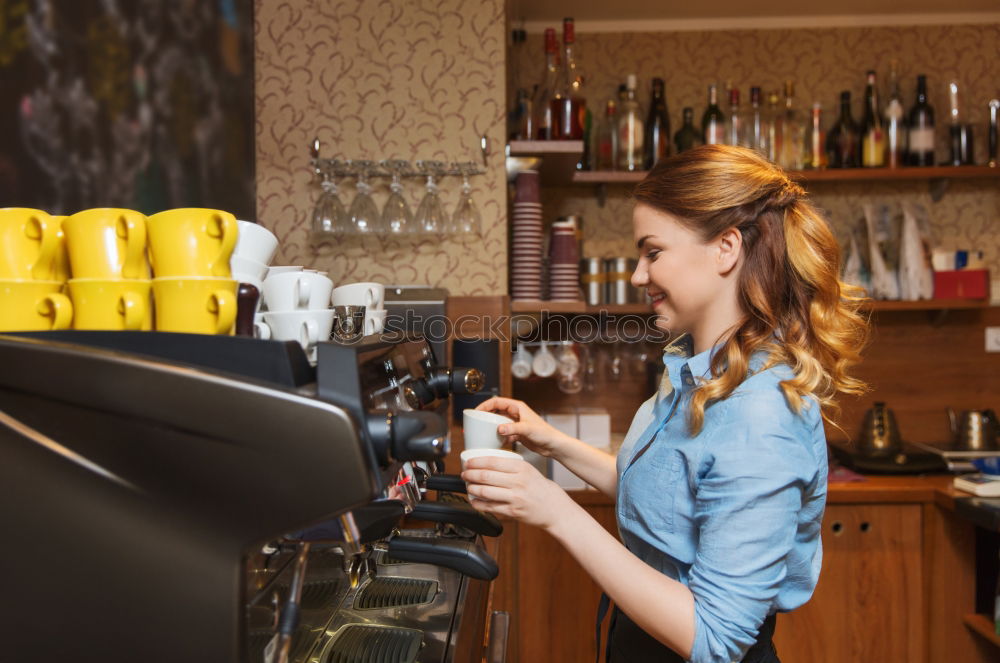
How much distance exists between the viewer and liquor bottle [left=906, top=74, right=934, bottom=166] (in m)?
2.71

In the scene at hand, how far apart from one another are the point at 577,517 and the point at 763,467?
26 centimetres

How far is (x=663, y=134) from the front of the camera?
2795 millimetres

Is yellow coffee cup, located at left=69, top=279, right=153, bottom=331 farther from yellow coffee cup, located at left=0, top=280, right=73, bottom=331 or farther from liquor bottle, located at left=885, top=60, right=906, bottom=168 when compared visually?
liquor bottle, located at left=885, top=60, right=906, bottom=168

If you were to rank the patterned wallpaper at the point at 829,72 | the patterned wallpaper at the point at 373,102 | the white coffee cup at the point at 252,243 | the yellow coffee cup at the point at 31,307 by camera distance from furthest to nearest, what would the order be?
the patterned wallpaper at the point at 829,72 → the patterned wallpaper at the point at 373,102 → the white coffee cup at the point at 252,243 → the yellow coffee cup at the point at 31,307

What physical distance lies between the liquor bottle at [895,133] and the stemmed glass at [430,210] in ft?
6.03

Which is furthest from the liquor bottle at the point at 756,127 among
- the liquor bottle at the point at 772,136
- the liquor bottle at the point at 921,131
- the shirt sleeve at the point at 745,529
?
the shirt sleeve at the point at 745,529

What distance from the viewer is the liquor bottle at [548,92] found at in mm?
2395

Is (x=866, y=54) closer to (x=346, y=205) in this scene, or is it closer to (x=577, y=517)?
(x=346, y=205)

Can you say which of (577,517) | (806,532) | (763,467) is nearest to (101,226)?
(577,517)

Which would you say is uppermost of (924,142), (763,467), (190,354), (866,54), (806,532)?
(866,54)

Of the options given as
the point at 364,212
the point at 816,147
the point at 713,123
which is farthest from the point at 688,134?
the point at 364,212

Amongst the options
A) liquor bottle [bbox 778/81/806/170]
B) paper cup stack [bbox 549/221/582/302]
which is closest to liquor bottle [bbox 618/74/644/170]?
paper cup stack [bbox 549/221/582/302]

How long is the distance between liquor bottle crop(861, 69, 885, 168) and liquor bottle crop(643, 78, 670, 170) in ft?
2.57

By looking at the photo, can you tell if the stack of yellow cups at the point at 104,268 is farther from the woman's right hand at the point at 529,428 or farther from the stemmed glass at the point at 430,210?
the stemmed glass at the point at 430,210
